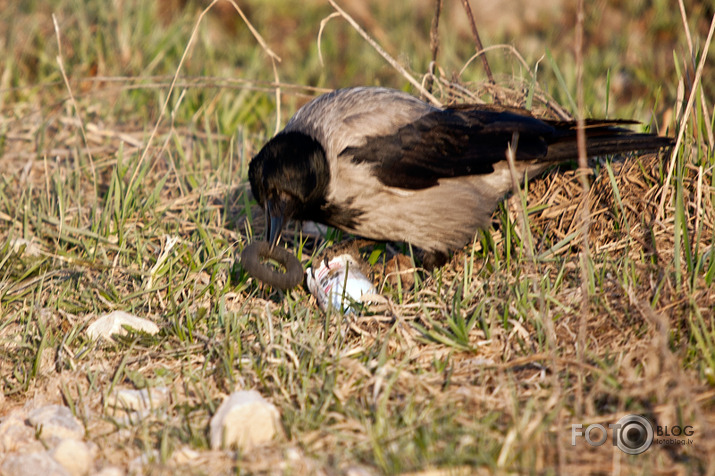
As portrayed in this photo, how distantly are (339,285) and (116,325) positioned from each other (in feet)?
3.26

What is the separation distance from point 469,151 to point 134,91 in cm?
287

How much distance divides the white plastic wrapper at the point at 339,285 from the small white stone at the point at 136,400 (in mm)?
819

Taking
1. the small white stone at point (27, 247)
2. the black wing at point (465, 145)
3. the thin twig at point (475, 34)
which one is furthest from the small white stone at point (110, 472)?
the thin twig at point (475, 34)

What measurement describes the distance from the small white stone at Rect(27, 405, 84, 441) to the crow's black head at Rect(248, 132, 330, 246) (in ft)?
4.30

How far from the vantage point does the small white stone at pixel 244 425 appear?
244cm

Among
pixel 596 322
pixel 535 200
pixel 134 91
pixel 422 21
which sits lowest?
pixel 596 322

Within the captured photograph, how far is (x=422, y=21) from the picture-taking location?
8.00 metres

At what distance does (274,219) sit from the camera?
3740mm

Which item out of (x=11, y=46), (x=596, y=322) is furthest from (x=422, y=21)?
(x=596, y=322)

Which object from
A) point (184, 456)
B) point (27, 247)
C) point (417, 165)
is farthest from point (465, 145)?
point (27, 247)

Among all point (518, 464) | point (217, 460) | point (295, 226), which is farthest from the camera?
point (295, 226)

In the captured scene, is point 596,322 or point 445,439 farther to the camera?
point 596,322

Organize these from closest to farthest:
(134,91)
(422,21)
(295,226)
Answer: (295,226)
(134,91)
(422,21)

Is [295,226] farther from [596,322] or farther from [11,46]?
[11,46]
